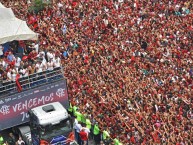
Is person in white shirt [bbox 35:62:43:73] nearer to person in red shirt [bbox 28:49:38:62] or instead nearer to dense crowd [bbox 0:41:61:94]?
dense crowd [bbox 0:41:61:94]

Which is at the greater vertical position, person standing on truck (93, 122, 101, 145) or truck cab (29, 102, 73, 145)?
truck cab (29, 102, 73, 145)

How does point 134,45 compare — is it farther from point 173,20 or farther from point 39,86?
point 39,86

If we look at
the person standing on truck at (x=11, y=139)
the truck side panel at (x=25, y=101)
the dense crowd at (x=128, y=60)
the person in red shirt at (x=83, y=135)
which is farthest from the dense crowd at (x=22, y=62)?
the person in red shirt at (x=83, y=135)

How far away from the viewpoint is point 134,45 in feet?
107

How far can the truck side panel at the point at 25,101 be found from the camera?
917 inches

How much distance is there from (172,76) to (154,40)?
4.39 meters

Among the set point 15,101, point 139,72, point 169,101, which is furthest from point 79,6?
point 15,101

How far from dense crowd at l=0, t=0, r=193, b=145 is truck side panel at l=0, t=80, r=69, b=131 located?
73.5 inches

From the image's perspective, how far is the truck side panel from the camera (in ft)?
76.4

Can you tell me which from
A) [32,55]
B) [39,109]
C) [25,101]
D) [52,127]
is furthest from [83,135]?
[32,55]

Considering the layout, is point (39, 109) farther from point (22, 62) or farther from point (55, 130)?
point (22, 62)

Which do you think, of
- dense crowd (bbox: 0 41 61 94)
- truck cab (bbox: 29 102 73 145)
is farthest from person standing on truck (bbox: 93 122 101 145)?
dense crowd (bbox: 0 41 61 94)

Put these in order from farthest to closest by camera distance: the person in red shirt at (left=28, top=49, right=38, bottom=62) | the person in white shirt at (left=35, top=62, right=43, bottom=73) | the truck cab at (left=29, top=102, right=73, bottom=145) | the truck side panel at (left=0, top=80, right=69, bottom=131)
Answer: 1. the person in red shirt at (left=28, top=49, right=38, bottom=62)
2. the person in white shirt at (left=35, top=62, right=43, bottom=73)
3. the truck side panel at (left=0, top=80, right=69, bottom=131)
4. the truck cab at (left=29, top=102, right=73, bottom=145)

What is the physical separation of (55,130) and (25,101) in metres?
2.99
